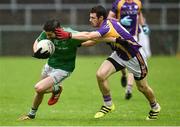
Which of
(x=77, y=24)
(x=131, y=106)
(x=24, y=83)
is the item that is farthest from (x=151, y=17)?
(x=131, y=106)

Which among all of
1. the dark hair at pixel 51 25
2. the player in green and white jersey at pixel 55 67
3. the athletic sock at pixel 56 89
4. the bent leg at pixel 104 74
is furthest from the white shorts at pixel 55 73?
the dark hair at pixel 51 25

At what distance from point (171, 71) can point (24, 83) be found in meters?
6.43

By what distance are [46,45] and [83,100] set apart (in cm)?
438

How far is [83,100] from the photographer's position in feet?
56.3

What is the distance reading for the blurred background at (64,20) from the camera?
3628cm

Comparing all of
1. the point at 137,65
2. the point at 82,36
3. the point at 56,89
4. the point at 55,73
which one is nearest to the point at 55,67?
the point at 55,73

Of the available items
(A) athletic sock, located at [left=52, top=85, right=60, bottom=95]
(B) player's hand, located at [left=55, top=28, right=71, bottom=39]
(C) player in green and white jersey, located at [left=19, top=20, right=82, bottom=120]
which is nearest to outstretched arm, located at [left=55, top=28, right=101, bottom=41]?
(B) player's hand, located at [left=55, top=28, right=71, bottom=39]

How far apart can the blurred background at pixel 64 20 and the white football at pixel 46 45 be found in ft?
75.7

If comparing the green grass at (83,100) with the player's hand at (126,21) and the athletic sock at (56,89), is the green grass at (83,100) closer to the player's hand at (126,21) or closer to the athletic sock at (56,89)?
the athletic sock at (56,89)

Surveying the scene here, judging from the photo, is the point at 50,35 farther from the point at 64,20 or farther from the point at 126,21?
the point at 64,20

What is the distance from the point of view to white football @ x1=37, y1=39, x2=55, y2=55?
1293 cm

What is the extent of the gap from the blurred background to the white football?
2306 centimetres

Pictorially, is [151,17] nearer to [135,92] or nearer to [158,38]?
[158,38]

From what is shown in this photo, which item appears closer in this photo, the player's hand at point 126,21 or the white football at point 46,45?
the white football at point 46,45
